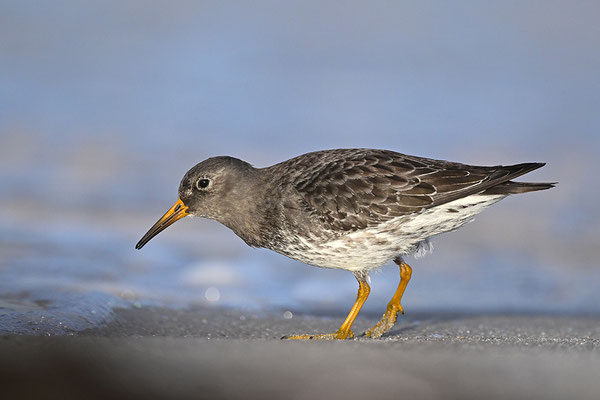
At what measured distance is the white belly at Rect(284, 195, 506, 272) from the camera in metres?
7.05

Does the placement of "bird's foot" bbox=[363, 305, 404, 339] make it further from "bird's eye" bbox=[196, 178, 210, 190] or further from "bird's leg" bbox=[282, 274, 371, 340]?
"bird's eye" bbox=[196, 178, 210, 190]

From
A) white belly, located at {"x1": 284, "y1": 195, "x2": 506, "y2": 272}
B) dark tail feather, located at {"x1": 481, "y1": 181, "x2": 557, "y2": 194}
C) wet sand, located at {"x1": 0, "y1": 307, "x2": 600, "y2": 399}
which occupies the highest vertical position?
dark tail feather, located at {"x1": 481, "y1": 181, "x2": 557, "y2": 194}

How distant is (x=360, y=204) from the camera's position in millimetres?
7113

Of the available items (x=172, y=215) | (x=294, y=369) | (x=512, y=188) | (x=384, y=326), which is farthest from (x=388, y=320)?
(x=294, y=369)


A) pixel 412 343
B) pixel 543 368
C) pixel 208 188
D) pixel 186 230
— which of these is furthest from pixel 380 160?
pixel 186 230

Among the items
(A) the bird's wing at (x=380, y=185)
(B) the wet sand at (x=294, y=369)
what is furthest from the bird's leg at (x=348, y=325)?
(B) the wet sand at (x=294, y=369)

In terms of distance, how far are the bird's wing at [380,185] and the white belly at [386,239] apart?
8 cm

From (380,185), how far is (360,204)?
0.28 metres

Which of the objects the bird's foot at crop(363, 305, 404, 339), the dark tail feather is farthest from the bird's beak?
the dark tail feather

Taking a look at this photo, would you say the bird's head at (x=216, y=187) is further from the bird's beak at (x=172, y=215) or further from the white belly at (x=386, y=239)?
the white belly at (x=386, y=239)

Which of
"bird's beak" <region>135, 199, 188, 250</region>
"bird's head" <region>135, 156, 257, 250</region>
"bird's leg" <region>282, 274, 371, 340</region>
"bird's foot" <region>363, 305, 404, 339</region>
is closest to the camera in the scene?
"bird's leg" <region>282, 274, 371, 340</region>

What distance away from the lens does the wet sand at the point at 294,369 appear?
4254mm

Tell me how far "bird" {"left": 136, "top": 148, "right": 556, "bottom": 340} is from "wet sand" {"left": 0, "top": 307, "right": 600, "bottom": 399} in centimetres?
152

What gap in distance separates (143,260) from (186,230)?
174 cm
